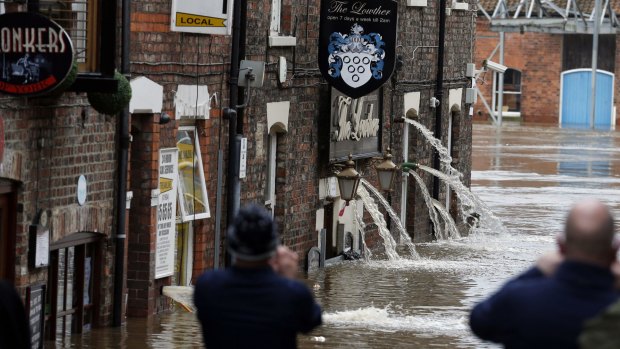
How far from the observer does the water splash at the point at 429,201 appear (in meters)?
25.5

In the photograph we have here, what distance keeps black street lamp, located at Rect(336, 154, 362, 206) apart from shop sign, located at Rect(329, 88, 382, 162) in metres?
0.78

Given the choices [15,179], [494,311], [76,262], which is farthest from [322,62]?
[494,311]

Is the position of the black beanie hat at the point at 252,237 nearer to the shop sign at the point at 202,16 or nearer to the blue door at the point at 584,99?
the shop sign at the point at 202,16

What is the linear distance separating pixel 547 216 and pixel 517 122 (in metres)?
30.5

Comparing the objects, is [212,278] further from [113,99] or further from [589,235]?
[113,99]

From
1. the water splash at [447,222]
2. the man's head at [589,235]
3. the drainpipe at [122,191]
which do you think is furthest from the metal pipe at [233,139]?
the man's head at [589,235]

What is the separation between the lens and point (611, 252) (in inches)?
236

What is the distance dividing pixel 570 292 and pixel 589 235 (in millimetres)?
260

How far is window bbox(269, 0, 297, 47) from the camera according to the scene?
63.2 ft

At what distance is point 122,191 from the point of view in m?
15.0

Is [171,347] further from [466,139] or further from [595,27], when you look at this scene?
[595,27]

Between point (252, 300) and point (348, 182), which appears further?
point (348, 182)

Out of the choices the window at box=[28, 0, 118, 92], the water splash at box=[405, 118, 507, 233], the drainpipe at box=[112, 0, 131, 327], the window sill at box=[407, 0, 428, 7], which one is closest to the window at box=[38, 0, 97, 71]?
the window at box=[28, 0, 118, 92]

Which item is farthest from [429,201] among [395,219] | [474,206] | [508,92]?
[508,92]
